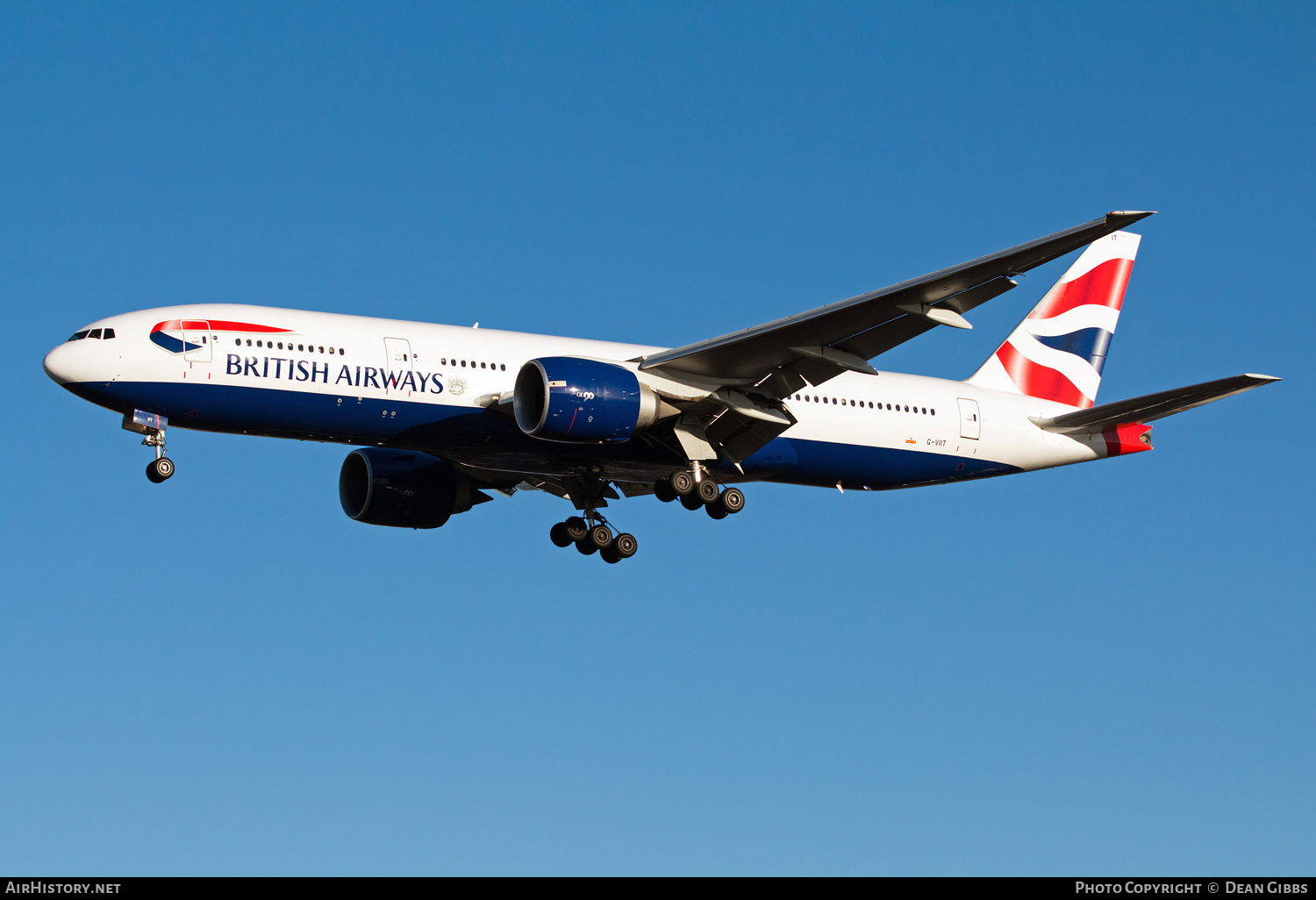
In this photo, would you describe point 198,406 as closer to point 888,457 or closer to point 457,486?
point 457,486

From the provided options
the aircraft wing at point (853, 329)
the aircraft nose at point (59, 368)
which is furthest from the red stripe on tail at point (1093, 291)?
the aircraft nose at point (59, 368)

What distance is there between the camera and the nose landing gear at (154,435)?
29.6 meters

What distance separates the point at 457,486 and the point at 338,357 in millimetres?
8131

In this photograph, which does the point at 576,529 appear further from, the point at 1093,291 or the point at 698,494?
the point at 1093,291

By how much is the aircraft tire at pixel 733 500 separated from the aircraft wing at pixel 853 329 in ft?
8.72

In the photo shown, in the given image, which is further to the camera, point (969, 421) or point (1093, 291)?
point (1093, 291)

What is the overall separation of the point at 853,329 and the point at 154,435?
14542 millimetres

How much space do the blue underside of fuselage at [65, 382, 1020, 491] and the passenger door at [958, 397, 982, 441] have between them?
88 centimetres

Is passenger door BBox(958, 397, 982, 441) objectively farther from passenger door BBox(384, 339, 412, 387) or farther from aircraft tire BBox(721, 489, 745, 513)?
passenger door BBox(384, 339, 412, 387)

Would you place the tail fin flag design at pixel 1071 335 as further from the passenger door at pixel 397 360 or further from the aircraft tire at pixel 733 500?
the passenger door at pixel 397 360

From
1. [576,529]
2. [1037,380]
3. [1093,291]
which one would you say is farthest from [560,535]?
[1093,291]

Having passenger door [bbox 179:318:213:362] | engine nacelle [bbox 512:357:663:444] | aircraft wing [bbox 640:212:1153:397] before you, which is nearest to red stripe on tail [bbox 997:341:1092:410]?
aircraft wing [bbox 640:212:1153:397]

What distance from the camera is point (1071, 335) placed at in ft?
134
